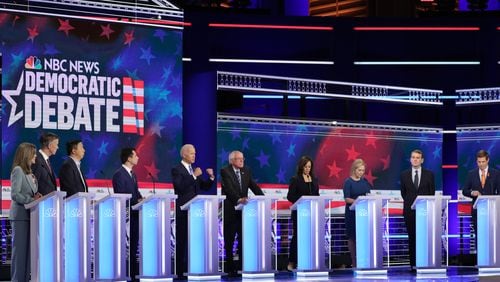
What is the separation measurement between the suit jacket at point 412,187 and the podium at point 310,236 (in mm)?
1574

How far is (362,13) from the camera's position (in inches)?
829

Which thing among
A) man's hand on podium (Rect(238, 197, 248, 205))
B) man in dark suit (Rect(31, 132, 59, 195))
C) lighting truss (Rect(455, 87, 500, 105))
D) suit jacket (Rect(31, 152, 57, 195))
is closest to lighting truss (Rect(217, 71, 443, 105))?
lighting truss (Rect(455, 87, 500, 105))

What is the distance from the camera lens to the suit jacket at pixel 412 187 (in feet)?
44.5

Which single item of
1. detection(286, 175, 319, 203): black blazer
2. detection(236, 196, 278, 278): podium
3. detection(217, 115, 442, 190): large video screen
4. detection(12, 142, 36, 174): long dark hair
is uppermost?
detection(217, 115, 442, 190): large video screen

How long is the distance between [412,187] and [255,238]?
2.42 metres

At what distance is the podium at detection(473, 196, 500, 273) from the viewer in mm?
13344

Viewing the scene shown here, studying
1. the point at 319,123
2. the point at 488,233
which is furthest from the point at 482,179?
the point at 319,123

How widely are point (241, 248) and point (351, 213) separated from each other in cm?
145

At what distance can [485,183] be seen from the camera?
14055 mm

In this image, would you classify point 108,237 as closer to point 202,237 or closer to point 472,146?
point 202,237

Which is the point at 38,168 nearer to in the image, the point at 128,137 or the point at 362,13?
the point at 128,137

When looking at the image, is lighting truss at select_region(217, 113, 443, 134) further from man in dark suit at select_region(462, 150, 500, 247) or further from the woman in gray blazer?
the woman in gray blazer

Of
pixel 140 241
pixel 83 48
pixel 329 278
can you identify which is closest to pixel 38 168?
pixel 140 241

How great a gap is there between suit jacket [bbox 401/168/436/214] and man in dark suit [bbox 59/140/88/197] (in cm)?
444
